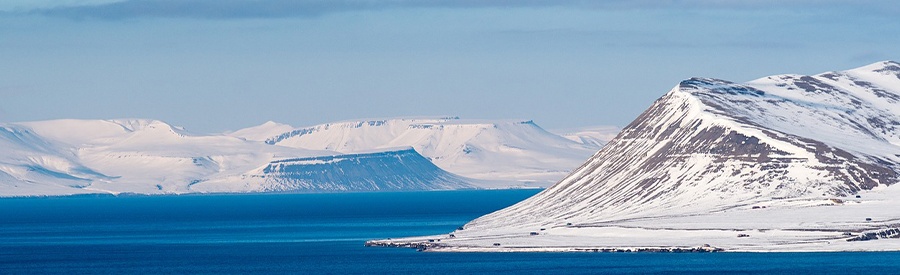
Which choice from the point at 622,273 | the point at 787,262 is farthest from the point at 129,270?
the point at 787,262

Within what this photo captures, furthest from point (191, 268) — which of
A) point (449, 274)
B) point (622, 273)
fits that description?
point (622, 273)

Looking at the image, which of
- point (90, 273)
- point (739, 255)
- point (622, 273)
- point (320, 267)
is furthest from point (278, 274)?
point (739, 255)

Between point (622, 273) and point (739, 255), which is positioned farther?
point (739, 255)

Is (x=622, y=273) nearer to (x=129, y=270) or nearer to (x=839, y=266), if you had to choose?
(x=839, y=266)

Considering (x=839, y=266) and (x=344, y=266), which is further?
(x=344, y=266)

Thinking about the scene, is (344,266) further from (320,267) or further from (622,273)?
(622,273)

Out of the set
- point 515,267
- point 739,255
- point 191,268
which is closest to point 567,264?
point 515,267

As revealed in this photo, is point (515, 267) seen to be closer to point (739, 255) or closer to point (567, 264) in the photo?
point (567, 264)
